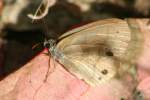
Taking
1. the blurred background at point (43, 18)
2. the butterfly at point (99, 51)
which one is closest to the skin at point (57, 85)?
the butterfly at point (99, 51)

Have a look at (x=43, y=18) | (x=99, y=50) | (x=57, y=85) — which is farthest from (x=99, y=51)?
(x=43, y=18)

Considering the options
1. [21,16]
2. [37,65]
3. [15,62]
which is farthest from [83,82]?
[21,16]

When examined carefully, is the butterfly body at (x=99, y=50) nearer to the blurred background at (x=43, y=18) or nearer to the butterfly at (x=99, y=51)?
the butterfly at (x=99, y=51)

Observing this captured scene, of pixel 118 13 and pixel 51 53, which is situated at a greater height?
pixel 51 53

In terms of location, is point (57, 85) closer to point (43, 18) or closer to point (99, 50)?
point (99, 50)

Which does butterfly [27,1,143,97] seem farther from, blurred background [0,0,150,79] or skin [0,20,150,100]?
blurred background [0,0,150,79]

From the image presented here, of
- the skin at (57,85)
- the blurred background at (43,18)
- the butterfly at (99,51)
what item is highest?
the butterfly at (99,51)

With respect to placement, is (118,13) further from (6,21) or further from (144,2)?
(6,21)
